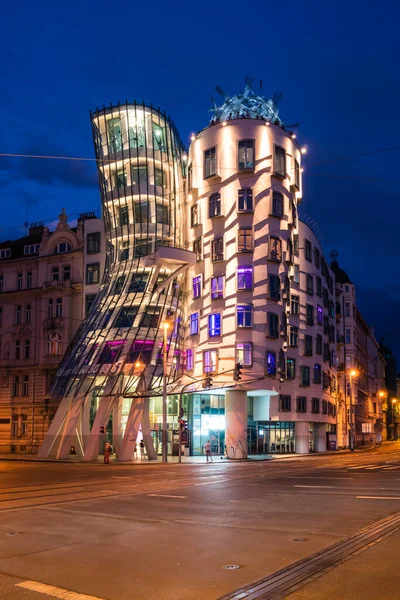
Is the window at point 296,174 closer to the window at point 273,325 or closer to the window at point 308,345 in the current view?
the window at point 273,325

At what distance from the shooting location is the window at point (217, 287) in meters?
54.3

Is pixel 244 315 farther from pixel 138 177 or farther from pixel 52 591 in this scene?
pixel 52 591

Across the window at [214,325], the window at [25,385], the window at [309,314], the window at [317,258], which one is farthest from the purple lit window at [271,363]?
the window at [25,385]

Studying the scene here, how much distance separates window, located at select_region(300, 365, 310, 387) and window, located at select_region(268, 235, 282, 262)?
12595 mm

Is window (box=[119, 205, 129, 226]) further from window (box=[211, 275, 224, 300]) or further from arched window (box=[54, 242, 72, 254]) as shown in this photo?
window (box=[211, 275, 224, 300])

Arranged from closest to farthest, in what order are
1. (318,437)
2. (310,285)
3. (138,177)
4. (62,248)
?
(138,177) < (318,437) < (310,285) < (62,248)

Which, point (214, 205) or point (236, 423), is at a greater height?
point (214, 205)

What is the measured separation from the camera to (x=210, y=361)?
53.3m

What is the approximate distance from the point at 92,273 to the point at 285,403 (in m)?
23.1

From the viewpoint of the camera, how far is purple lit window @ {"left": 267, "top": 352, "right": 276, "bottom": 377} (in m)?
52.9

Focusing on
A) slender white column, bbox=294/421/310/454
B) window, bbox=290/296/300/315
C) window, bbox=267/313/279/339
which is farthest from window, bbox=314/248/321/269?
slender white column, bbox=294/421/310/454

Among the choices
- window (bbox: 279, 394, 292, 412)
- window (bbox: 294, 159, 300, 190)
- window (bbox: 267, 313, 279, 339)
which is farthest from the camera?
window (bbox: 294, 159, 300, 190)

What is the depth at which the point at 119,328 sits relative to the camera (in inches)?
2114

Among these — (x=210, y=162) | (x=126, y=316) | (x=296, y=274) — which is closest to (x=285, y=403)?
(x=296, y=274)
